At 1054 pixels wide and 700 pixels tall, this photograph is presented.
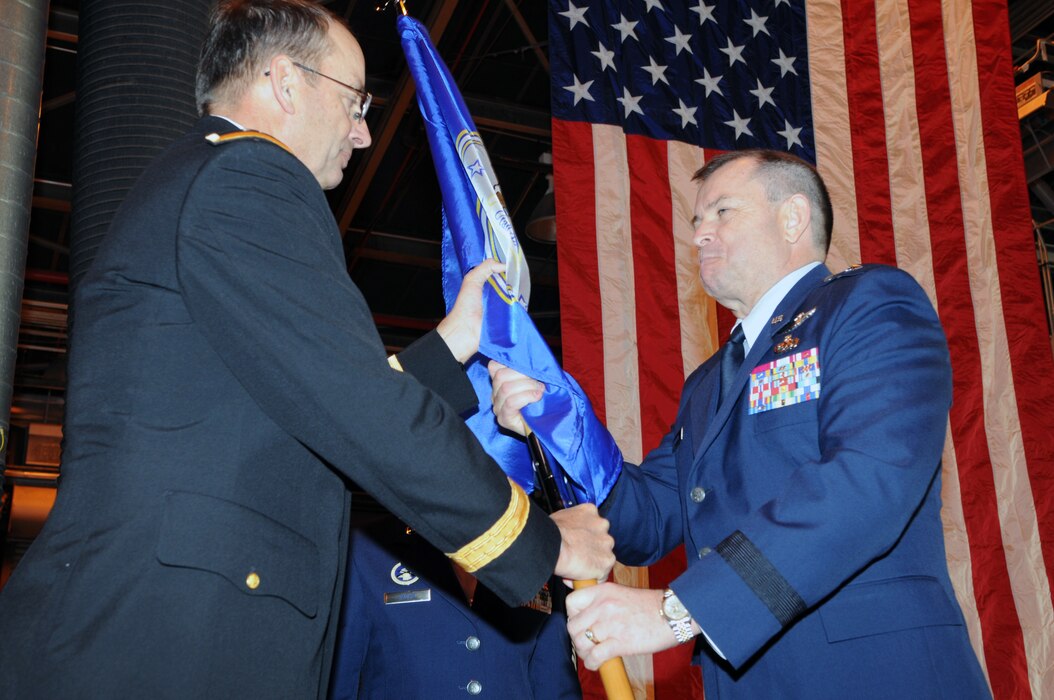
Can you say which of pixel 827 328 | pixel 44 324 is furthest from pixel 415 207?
pixel 827 328

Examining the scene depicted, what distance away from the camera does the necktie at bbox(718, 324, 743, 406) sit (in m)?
2.32

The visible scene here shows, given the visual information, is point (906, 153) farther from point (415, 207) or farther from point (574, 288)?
point (415, 207)

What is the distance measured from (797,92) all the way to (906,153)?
62 cm

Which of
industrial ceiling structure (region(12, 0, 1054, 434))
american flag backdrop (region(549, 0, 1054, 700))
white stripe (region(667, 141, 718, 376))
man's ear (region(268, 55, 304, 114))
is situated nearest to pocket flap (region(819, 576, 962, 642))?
man's ear (region(268, 55, 304, 114))

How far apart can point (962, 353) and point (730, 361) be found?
2.97 meters

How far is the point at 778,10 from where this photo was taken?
17.2 ft

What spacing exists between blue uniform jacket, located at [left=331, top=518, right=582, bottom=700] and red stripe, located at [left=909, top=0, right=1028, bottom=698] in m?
2.50

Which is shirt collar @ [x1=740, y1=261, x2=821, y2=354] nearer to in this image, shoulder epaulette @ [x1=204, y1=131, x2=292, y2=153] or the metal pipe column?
shoulder epaulette @ [x1=204, y1=131, x2=292, y2=153]

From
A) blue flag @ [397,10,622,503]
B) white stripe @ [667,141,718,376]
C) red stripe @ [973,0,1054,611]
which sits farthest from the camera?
red stripe @ [973,0,1054,611]

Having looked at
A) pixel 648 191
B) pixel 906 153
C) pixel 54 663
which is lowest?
pixel 54 663

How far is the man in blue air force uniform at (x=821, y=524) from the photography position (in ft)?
5.76

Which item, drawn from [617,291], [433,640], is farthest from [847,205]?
[433,640]

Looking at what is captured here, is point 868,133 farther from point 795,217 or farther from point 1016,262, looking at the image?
point 795,217

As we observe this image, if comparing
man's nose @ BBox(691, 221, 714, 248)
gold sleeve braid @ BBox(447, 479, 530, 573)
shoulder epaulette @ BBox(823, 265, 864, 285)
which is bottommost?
gold sleeve braid @ BBox(447, 479, 530, 573)
